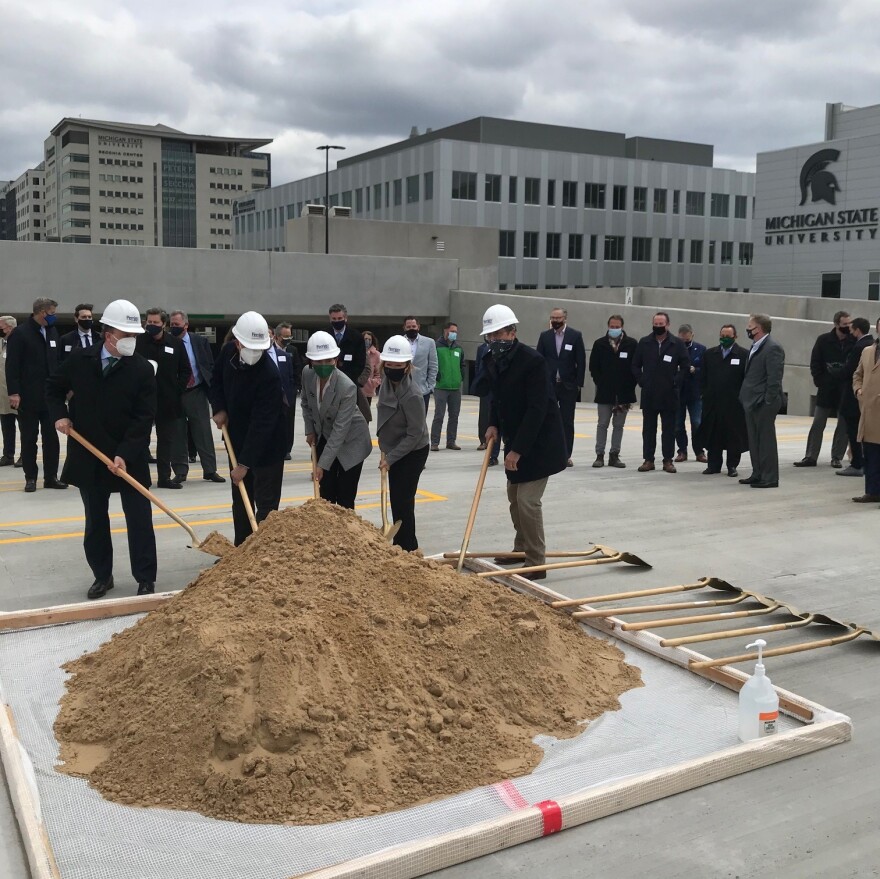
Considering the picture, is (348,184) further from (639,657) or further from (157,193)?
(157,193)

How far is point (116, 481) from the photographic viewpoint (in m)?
6.91

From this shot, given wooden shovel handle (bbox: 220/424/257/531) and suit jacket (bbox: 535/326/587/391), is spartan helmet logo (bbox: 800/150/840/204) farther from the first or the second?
wooden shovel handle (bbox: 220/424/257/531)

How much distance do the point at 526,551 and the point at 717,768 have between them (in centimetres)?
351

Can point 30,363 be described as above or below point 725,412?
above

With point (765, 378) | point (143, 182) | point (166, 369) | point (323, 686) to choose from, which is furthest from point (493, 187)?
point (143, 182)

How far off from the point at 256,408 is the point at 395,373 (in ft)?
3.61

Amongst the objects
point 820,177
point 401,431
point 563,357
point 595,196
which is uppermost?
point 595,196

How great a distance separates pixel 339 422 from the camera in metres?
7.25

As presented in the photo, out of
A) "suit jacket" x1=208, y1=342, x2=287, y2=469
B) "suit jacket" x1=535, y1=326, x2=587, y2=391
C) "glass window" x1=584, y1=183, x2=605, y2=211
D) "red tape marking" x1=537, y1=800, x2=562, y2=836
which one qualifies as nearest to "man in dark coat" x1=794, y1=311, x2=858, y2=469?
"suit jacket" x1=535, y1=326, x2=587, y2=391

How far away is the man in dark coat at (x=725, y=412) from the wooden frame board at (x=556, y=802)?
7.52 meters

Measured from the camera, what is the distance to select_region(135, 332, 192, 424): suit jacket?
11281 millimetres

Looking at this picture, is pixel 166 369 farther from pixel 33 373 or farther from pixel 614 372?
pixel 614 372

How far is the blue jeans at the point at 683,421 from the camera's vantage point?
44.5ft

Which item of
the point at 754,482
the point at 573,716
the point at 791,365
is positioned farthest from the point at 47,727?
the point at 791,365
